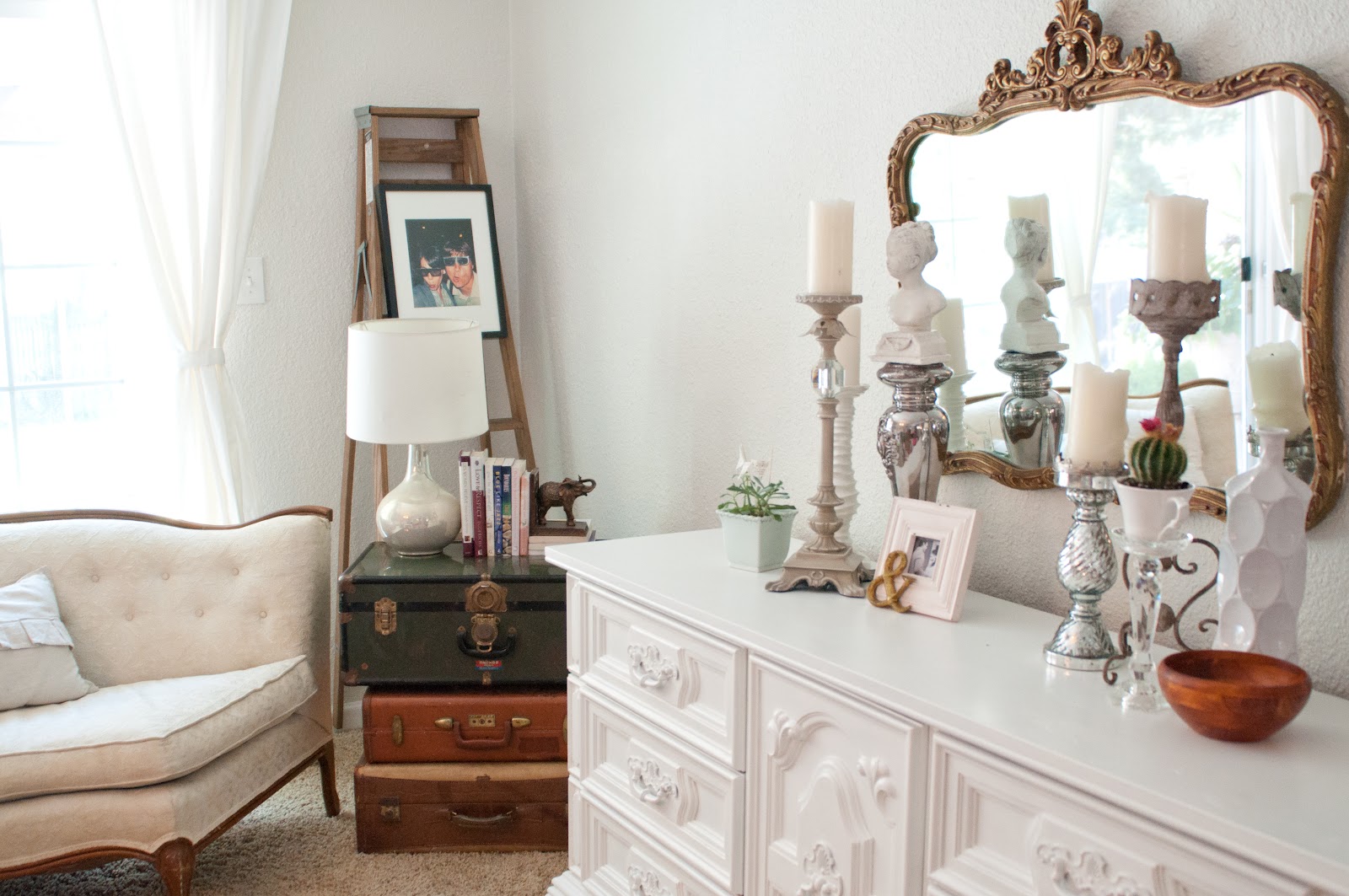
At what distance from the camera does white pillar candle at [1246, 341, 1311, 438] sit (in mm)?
1307

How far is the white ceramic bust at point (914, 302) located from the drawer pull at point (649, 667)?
1.85 ft

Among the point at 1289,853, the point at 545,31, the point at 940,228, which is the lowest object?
the point at 1289,853

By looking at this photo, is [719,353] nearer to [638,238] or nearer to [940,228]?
[638,238]

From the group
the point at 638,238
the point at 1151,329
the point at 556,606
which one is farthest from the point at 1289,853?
the point at 638,238

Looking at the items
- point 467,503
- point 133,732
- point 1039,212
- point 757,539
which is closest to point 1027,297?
point 1039,212

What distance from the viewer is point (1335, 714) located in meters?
1.21

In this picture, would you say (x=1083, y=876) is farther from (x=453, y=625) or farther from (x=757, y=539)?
(x=453, y=625)

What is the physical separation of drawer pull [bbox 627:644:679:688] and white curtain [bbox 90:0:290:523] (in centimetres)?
161

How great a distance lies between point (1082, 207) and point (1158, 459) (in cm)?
47

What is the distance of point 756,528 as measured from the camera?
1816mm

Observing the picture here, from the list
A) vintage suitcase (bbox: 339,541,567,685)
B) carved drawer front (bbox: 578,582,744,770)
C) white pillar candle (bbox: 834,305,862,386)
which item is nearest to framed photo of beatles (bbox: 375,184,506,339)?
vintage suitcase (bbox: 339,541,567,685)

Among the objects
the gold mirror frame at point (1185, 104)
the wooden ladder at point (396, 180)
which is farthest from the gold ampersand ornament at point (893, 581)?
the wooden ladder at point (396, 180)

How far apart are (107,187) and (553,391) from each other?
1250 millimetres

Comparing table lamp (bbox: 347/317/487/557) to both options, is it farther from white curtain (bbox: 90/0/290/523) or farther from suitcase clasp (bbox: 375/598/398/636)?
white curtain (bbox: 90/0/290/523)
